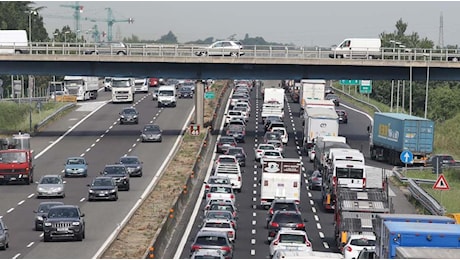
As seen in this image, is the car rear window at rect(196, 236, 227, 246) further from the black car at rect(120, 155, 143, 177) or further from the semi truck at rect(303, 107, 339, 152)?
the semi truck at rect(303, 107, 339, 152)

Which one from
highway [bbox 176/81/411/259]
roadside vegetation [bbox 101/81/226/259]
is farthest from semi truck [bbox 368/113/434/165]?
roadside vegetation [bbox 101/81/226/259]

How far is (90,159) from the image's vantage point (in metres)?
81.1

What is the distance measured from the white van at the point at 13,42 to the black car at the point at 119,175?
28.2 m

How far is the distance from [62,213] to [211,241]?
7399mm

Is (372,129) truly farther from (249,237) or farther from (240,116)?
(249,237)

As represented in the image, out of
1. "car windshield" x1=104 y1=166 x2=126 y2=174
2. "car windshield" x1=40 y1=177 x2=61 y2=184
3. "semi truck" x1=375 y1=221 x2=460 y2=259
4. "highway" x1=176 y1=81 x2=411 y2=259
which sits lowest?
"highway" x1=176 y1=81 x2=411 y2=259

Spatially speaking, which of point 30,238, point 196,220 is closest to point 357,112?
point 196,220

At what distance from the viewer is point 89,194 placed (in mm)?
60531

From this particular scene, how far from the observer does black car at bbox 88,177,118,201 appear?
60250 mm

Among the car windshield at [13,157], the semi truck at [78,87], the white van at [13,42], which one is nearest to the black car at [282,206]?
the car windshield at [13,157]

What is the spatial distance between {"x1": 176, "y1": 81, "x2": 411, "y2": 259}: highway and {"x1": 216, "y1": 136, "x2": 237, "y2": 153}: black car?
1537 mm

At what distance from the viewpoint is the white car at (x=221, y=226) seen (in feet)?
155

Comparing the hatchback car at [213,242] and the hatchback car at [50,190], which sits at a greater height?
the hatchback car at [213,242]

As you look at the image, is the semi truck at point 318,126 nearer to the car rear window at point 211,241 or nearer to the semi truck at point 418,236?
the car rear window at point 211,241
